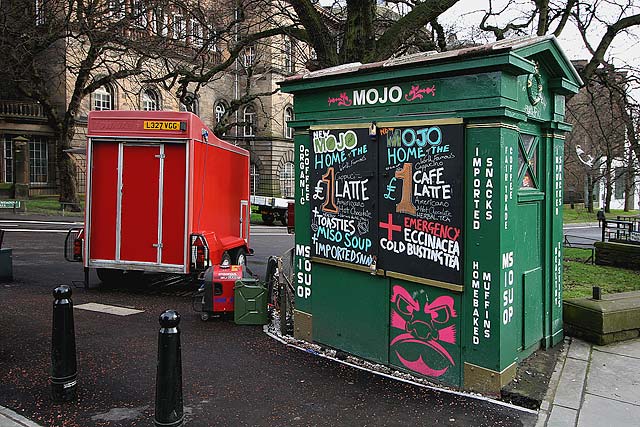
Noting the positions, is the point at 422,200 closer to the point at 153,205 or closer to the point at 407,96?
the point at 407,96

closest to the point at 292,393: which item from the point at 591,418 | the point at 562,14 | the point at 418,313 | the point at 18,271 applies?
the point at 418,313

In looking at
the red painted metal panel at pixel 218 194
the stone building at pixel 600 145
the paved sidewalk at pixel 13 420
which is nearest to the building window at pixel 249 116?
the stone building at pixel 600 145

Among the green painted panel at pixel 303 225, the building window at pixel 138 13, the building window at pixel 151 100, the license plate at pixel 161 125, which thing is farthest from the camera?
the building window at pixel 151 100

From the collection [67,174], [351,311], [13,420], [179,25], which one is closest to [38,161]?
[67,174]

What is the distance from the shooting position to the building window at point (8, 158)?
36812mm

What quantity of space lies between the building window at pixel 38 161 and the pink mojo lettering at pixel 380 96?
3580 cm

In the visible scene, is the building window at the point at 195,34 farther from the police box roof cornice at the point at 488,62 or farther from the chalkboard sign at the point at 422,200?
the chalkboard sign at the point at 422,200

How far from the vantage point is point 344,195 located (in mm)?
6457

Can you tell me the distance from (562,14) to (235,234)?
34.6 ft

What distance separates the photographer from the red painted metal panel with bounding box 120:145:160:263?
385 inches

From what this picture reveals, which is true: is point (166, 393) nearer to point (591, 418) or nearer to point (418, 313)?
point (418, 313)

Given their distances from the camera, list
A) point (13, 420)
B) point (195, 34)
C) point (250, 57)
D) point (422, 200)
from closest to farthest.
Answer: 1. point (13, 420)
2. point (422, 200)
3. point (195, 34)
4. point (250, 57)

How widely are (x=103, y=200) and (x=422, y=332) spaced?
250 inches

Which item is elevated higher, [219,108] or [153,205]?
[219,108]
